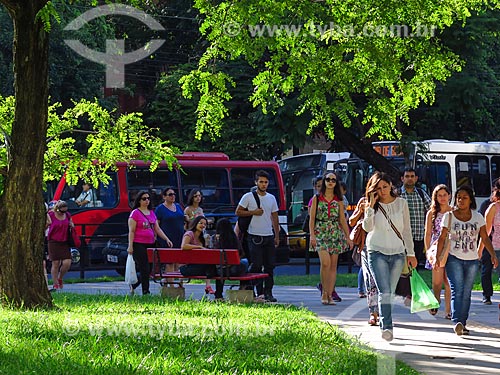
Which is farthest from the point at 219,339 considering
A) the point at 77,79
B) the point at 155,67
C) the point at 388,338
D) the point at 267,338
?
the point at 155,67

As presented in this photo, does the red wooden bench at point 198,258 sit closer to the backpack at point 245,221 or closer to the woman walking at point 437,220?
the backpack at point 245,221

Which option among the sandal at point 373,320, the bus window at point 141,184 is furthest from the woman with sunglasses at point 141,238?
the bus window at point 141,184

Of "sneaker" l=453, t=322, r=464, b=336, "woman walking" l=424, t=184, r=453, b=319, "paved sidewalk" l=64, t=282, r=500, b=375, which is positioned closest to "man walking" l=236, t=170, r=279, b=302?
"paved sidewalk" l=64, t=282, r=500, b=375

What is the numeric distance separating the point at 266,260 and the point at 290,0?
3652 mm

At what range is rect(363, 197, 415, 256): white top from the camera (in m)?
10.8

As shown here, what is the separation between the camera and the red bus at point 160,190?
87.8ft

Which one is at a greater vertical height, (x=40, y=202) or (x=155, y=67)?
(x=155, y=67)

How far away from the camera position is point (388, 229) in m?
10.8

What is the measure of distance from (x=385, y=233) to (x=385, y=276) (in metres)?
0.42

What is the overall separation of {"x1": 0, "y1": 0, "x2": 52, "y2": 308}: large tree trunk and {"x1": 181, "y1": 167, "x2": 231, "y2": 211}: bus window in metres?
16.2

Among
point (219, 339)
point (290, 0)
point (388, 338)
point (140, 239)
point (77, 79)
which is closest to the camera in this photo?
point (219, 339)

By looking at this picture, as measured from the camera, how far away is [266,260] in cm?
1505

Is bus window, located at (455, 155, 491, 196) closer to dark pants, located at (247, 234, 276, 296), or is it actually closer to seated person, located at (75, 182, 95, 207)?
seated person, located at (75, 182, 95, 207)

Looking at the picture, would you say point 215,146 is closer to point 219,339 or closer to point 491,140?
point 491,140
